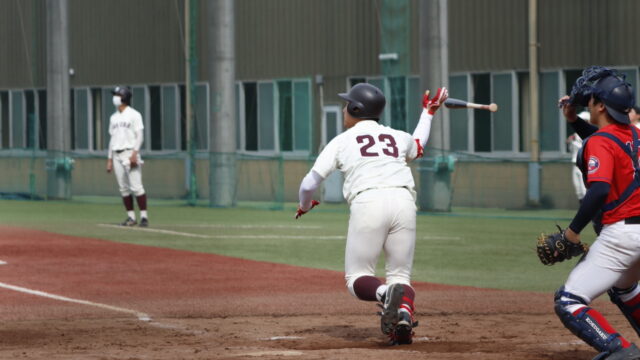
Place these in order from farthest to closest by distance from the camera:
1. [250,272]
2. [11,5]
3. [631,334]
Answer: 1. [11,5]
2. [250,272]
3. [631,334]

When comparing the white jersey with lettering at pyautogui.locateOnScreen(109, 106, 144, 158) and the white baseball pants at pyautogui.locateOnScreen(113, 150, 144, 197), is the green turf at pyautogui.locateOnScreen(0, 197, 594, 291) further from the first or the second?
the white jersey with lettering at pyautogui.locateOnScreen(109, 106, 144, 158)

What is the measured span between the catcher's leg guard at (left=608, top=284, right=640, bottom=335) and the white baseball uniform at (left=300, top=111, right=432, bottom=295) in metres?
1.71

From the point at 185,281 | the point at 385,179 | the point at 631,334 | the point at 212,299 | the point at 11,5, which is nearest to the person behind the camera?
the point at 385,179

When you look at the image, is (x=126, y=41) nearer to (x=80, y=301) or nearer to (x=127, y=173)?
(x=127, y=173)

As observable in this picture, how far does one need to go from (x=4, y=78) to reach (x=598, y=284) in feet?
123

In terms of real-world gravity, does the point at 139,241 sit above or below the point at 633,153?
below

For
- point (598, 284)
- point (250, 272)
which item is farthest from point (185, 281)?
point (598, 284)

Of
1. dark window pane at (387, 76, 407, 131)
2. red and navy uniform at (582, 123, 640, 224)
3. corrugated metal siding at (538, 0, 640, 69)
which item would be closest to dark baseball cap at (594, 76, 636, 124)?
red and navy uniform at (582, 123, 640, 224)

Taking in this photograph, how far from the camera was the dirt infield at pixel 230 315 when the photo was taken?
30.7 ft

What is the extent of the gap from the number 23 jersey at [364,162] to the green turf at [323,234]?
4.82 metres

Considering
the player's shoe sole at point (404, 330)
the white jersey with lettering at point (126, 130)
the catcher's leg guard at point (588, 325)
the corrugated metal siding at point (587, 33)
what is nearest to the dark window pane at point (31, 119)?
the corrugated metal siding at point (587, 33)

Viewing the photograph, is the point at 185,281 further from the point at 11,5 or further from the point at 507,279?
the point at 11,5

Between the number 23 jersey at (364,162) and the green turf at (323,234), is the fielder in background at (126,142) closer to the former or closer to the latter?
the green turf at (323,234)

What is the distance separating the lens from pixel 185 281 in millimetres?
14289
